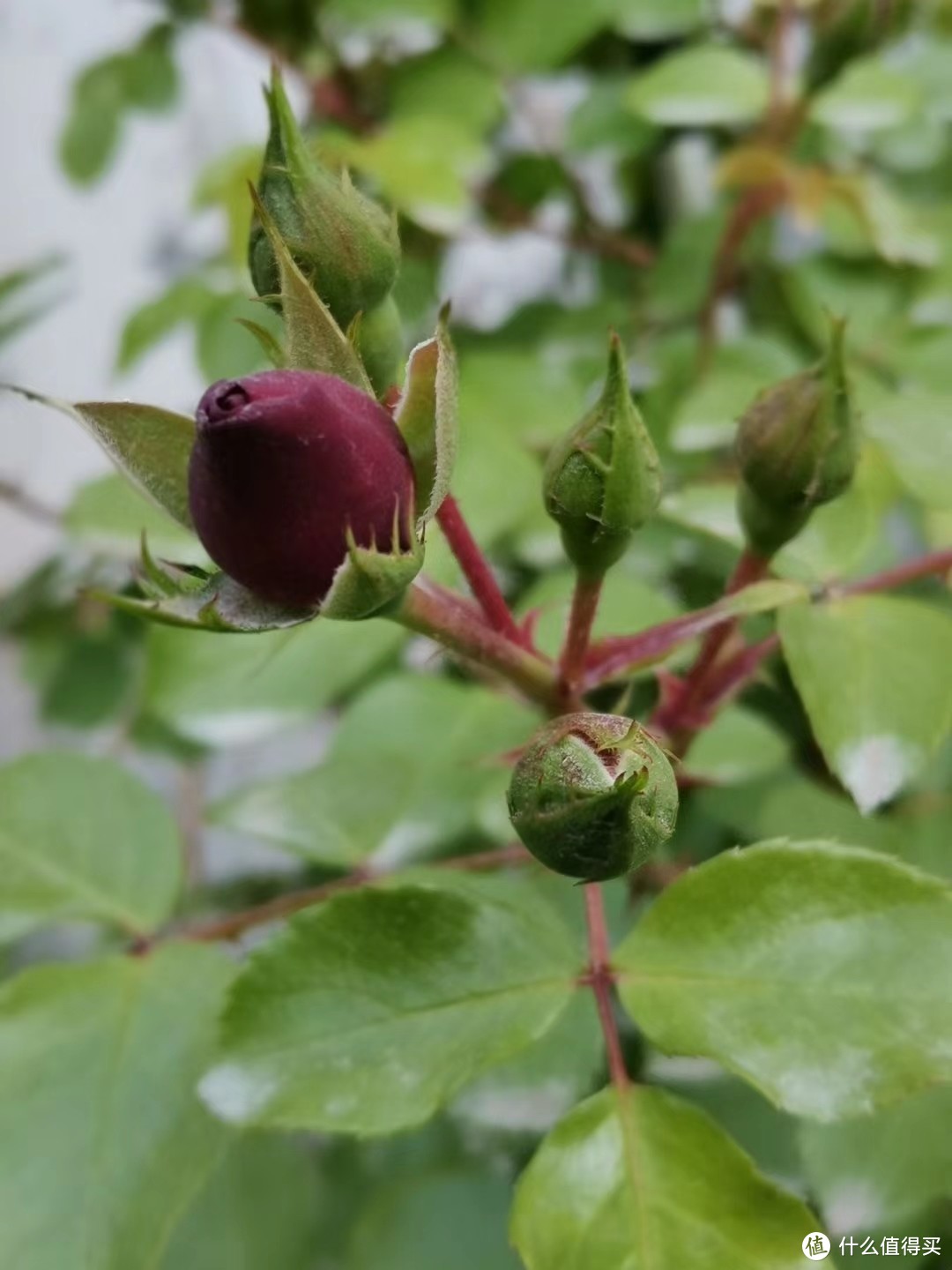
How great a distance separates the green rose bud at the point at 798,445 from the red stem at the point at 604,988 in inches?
5.6

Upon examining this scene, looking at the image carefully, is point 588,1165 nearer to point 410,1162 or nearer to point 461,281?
point 410,1162

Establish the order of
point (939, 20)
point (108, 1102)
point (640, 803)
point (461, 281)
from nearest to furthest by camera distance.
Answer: point (640, 803) < point (108, 1102) < point (939, 20) < point (461, 281)

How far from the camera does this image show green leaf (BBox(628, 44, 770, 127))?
0.69m

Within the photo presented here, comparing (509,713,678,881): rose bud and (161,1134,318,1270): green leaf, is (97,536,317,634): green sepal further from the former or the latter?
(161,1134,318,1270): green leaf

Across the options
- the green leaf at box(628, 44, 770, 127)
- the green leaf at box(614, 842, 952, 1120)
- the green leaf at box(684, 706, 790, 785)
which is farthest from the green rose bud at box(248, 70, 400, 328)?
the green leaf at box(628, 44, 770, 127)

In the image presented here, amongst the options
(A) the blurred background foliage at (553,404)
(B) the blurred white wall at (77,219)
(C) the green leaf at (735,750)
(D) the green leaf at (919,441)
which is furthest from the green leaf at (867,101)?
(B) the blurred white wall at (77,219)

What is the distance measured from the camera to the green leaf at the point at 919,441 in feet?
1.56

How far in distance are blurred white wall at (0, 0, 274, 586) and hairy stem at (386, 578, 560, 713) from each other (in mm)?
1355

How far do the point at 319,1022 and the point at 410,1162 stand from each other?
0.98 feet

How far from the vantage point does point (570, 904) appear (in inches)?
19.7

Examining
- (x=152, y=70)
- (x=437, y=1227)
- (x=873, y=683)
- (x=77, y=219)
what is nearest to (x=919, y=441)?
(x=873, y=683)

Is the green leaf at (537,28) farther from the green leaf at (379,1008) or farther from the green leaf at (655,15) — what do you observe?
the green leaf at (379,1008)

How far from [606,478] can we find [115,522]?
362 millimetres

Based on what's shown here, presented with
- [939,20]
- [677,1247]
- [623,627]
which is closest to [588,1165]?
[677,1247]
